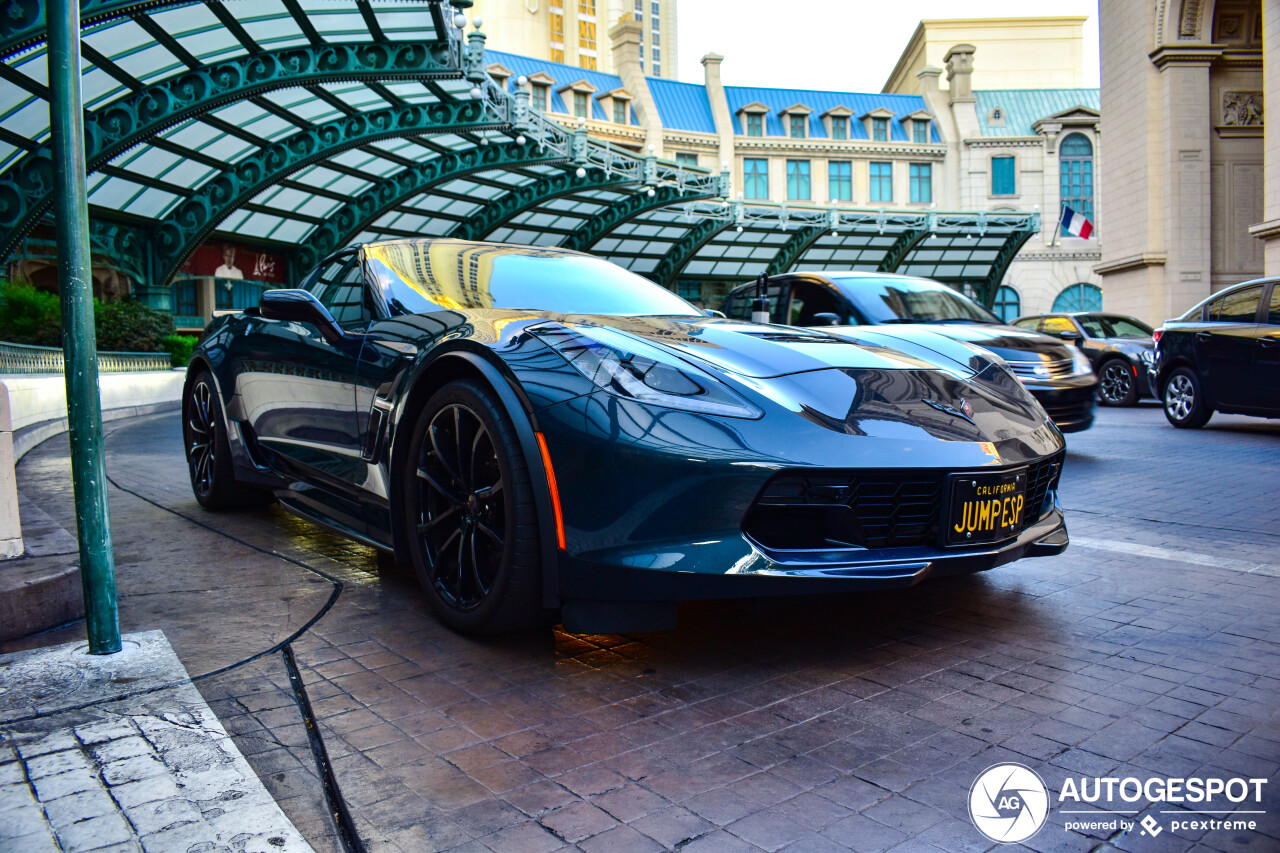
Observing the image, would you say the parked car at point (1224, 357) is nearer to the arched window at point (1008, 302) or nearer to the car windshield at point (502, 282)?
the car windshield at point (502, 282)

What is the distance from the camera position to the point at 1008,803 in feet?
6.38

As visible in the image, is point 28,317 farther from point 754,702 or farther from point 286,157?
point 754,702

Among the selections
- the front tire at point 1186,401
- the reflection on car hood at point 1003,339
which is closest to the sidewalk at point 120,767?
the reflection on car hood at point 1003,339

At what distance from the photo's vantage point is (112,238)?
24047 mm

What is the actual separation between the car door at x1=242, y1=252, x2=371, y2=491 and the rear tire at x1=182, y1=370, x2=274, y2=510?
44 centimetres

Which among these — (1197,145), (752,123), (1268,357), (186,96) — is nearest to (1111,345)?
(1268,357)

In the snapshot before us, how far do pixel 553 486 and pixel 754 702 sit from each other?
0.79 m

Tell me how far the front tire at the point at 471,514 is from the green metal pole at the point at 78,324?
90cm

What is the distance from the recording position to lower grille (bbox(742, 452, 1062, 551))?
252 cm

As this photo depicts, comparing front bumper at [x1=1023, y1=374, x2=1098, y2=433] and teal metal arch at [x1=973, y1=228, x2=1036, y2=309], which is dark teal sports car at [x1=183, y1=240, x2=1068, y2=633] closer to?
front bumper at [x1=1023, y1=374, x2=1098, y2=433]

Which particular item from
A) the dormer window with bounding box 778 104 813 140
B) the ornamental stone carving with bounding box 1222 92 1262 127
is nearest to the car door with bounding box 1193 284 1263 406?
the ornamental stone carving with bounding box 1222 92 1262 127

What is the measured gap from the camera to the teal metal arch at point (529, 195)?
3209 cm

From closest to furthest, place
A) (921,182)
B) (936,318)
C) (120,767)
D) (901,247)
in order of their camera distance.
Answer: (120,767) < (936,318) < (901,247) < (921,182)

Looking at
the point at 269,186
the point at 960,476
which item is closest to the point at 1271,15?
the point at 960,476
